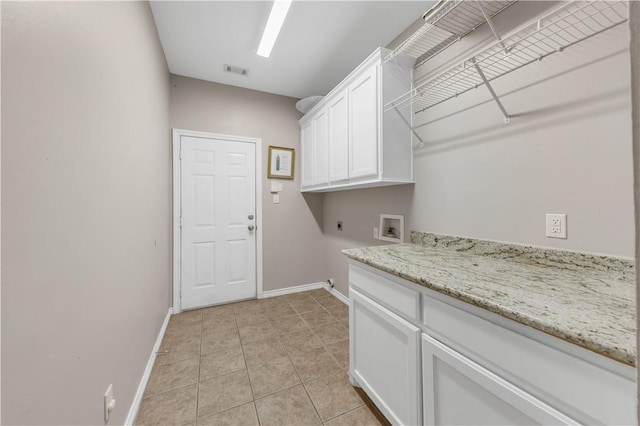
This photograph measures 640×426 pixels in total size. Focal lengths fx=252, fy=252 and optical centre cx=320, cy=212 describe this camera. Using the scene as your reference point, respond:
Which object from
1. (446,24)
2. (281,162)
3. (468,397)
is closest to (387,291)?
(468,397)

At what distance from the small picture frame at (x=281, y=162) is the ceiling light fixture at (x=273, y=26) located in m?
1.06

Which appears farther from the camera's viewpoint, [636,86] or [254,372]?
[254,372]

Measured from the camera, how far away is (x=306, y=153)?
303cm

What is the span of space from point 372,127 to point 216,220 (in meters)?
1.98

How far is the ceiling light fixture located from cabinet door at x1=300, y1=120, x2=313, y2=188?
0.87 metres

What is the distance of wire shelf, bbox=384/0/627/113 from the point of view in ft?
3.24

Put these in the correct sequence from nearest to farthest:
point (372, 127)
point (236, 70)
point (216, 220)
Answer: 1. point (372, 127)
2. point (236, 70)
3. point (216, 220)

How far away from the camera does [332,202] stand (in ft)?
10.4

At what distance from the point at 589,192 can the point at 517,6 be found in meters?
1.01

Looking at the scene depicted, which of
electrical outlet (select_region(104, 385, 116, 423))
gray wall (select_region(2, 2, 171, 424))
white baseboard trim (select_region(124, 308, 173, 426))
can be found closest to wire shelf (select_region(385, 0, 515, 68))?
gray wall (select_region(2, 2, 171, 424))

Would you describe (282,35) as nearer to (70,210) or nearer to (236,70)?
(236,70)

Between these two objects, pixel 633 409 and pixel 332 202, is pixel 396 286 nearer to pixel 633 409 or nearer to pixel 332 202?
pixel 633 409

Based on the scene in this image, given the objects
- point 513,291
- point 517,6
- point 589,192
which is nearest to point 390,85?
point 517,6

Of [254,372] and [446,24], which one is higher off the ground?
[446,24]
